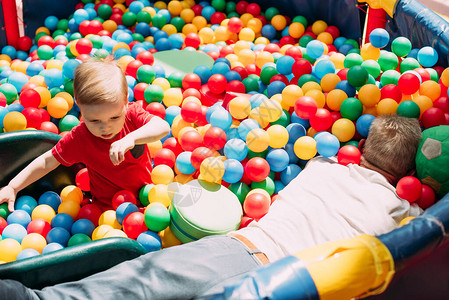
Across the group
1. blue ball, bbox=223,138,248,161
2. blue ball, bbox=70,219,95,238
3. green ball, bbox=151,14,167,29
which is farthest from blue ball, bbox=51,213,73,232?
green ball, bbox=151,14,167,29

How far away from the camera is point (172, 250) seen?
1.27 meters

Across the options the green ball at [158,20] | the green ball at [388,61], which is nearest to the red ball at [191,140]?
the green ball at [388,61]

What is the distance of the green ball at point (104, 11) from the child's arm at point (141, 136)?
4.90 ft

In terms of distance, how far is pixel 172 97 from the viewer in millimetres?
2061

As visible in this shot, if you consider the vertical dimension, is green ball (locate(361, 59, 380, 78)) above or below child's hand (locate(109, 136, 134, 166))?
above

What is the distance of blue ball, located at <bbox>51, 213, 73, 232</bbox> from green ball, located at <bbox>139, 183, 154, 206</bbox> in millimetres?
242

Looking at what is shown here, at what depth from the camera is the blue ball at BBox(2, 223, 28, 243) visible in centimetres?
158

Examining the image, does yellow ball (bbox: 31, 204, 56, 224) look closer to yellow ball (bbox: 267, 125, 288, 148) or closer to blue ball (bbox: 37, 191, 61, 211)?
blue ball (bbox: 37, 191, 61, 211)

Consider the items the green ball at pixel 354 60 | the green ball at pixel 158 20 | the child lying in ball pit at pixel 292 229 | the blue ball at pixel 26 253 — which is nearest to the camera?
the child lying in ball pit at pixel 292 229

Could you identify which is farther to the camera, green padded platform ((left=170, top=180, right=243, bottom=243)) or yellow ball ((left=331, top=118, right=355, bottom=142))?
yellow ball ((left=331, top=118, right=355, bottom=142))

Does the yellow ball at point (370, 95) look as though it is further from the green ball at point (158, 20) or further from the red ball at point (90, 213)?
the green ball at point (158, 20)

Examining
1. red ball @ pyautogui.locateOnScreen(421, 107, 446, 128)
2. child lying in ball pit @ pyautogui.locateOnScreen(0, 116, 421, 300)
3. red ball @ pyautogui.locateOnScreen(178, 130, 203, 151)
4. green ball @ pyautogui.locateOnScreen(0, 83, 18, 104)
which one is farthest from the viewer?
green ball @ pyautogui.locateOnScreen(0, 83, 18, 104)

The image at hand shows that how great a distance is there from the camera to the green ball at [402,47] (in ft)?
6.70

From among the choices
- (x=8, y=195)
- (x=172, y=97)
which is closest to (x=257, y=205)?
(x=172, y=97)
